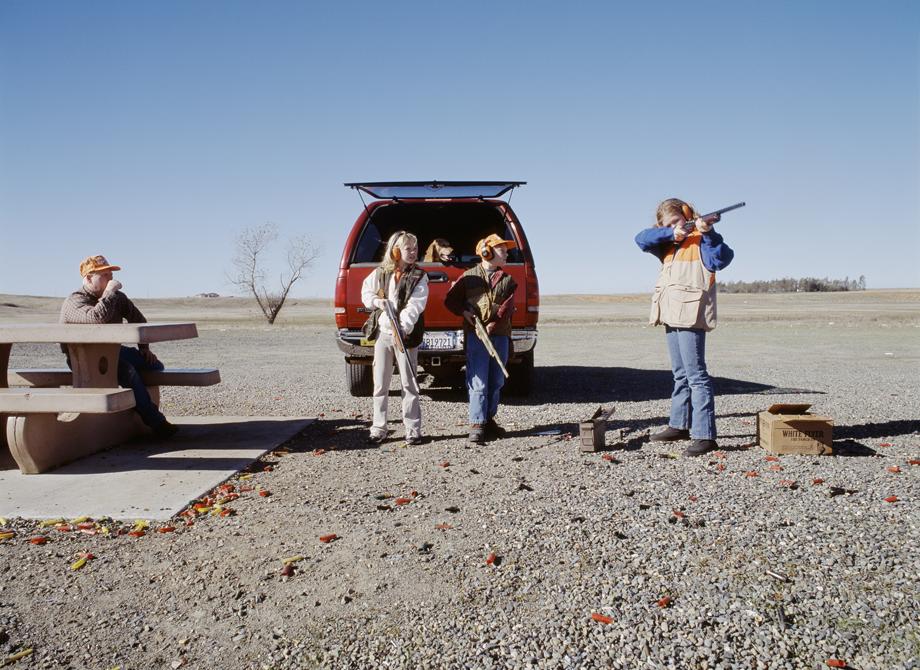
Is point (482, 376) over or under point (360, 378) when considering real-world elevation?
over

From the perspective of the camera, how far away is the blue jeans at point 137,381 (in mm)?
5988

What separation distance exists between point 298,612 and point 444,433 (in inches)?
152

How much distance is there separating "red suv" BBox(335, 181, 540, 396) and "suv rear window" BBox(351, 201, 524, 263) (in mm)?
13

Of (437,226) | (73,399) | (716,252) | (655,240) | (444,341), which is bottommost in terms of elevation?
(73,399)

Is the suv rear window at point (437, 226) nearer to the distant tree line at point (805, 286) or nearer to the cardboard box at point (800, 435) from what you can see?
the cardboard box at point (800, 435)

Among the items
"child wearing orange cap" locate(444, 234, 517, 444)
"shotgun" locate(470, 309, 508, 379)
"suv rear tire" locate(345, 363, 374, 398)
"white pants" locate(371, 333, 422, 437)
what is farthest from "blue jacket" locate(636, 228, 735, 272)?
"suv rear tire" locate(345, 363, 374, 398)

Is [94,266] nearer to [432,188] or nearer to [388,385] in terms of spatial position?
[388,385]

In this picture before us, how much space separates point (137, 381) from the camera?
607 centimetres

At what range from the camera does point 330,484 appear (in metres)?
4.91

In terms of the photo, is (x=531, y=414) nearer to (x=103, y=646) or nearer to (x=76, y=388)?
(x=76, y=388)

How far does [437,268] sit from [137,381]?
11.1 ft

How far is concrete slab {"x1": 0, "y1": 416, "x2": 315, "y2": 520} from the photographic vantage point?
14.2 ft

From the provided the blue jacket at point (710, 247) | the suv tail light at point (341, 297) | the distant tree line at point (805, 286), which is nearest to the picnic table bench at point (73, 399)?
the suv tail light at point (341, 297)

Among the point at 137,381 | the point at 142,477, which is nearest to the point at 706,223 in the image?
the point at 142,477
